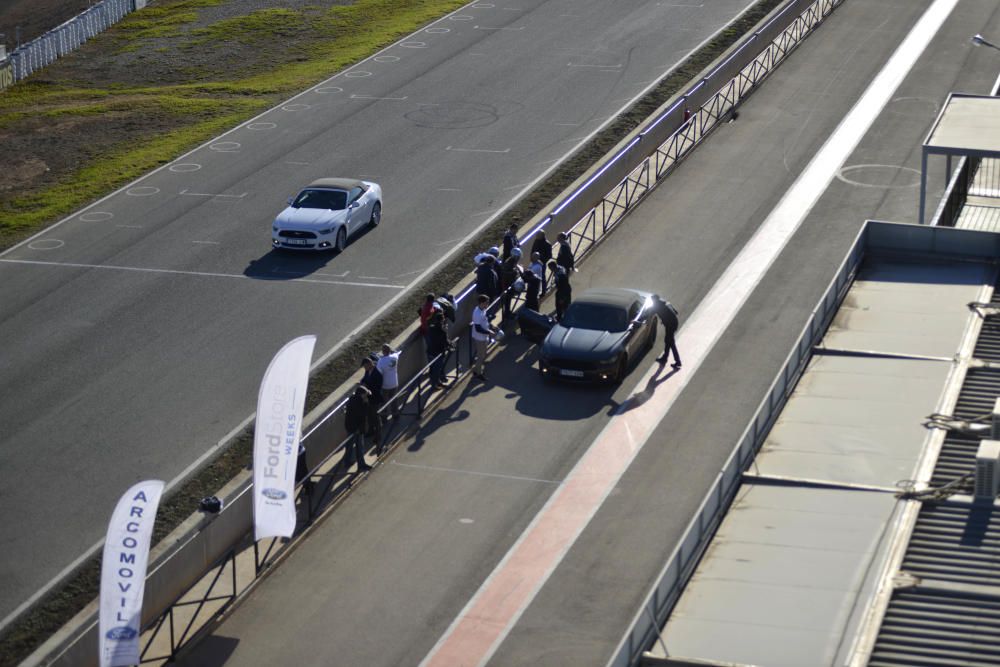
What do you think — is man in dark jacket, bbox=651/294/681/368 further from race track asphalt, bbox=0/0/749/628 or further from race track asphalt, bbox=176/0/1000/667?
race track asphalt, bbox=0/0/749/628

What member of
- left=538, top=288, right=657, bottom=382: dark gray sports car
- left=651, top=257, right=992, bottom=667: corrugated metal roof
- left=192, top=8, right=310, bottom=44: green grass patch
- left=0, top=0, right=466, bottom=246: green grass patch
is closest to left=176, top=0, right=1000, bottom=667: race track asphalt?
left=538, top=288, right=657, bottom=382: dark gray sports car

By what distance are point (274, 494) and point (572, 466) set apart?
21.1 ft

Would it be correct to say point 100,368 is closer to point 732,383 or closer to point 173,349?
point 173,349

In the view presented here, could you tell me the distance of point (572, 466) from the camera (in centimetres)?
2523

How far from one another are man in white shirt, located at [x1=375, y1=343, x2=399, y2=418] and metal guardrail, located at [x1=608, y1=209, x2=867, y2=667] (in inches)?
293

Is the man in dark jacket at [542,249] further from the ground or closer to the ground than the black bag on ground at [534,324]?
further from the ground

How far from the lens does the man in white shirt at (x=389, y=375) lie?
26.1m

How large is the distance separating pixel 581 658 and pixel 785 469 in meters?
3.78

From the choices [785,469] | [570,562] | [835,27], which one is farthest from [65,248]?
[835,27]

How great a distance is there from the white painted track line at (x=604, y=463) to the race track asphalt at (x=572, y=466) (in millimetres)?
194

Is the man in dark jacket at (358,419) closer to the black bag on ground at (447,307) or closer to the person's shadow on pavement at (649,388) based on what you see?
the black bag on ground at (447,307)

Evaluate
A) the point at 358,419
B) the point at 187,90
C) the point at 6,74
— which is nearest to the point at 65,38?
the point at 6,74

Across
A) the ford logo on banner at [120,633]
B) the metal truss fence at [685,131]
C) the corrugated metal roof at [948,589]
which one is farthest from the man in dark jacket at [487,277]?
the ford logo on banner at [120,633]

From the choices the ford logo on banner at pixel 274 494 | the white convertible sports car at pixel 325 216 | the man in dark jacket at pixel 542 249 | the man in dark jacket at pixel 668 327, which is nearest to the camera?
the ford logo on banner at pixel 274 494
